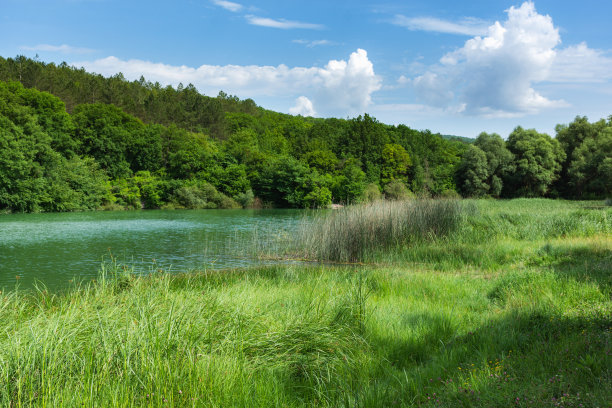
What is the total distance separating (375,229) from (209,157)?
4504cm

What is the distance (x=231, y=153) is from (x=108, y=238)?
127ft

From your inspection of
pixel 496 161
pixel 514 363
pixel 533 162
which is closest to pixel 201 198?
pixel 496 161

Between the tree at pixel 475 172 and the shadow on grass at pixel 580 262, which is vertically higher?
the tree at pixel 475 172

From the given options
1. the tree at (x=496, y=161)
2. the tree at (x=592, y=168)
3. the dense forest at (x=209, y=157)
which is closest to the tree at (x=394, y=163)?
the dense forest at (x=209, y=157)

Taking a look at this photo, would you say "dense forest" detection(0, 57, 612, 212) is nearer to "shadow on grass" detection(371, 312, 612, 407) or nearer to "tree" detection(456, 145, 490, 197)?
"tree" detection(456, 145, 490, 197)

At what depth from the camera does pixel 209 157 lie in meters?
53.9

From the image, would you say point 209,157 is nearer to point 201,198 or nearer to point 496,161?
point 201,198

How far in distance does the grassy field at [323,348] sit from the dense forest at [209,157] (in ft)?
72.6

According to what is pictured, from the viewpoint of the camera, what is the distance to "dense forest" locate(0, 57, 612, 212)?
124ft

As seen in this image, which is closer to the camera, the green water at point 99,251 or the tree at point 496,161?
the green water at point 99,251

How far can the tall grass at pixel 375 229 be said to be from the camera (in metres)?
11.8

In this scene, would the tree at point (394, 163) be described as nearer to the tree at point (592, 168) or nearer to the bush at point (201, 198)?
the tree at point (592, 168)

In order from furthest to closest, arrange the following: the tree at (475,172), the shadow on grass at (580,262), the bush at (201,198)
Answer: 1. the bush at (201,198)
2. the tree at (475,172)
3. the shadow on grass at (580,262)

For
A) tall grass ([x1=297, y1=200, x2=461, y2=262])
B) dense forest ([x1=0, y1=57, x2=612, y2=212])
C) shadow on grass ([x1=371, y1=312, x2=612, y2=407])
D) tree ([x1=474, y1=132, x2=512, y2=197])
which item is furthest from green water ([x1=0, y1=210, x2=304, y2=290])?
tree ([x1=474, y1=132, x2=512, y2=197])
